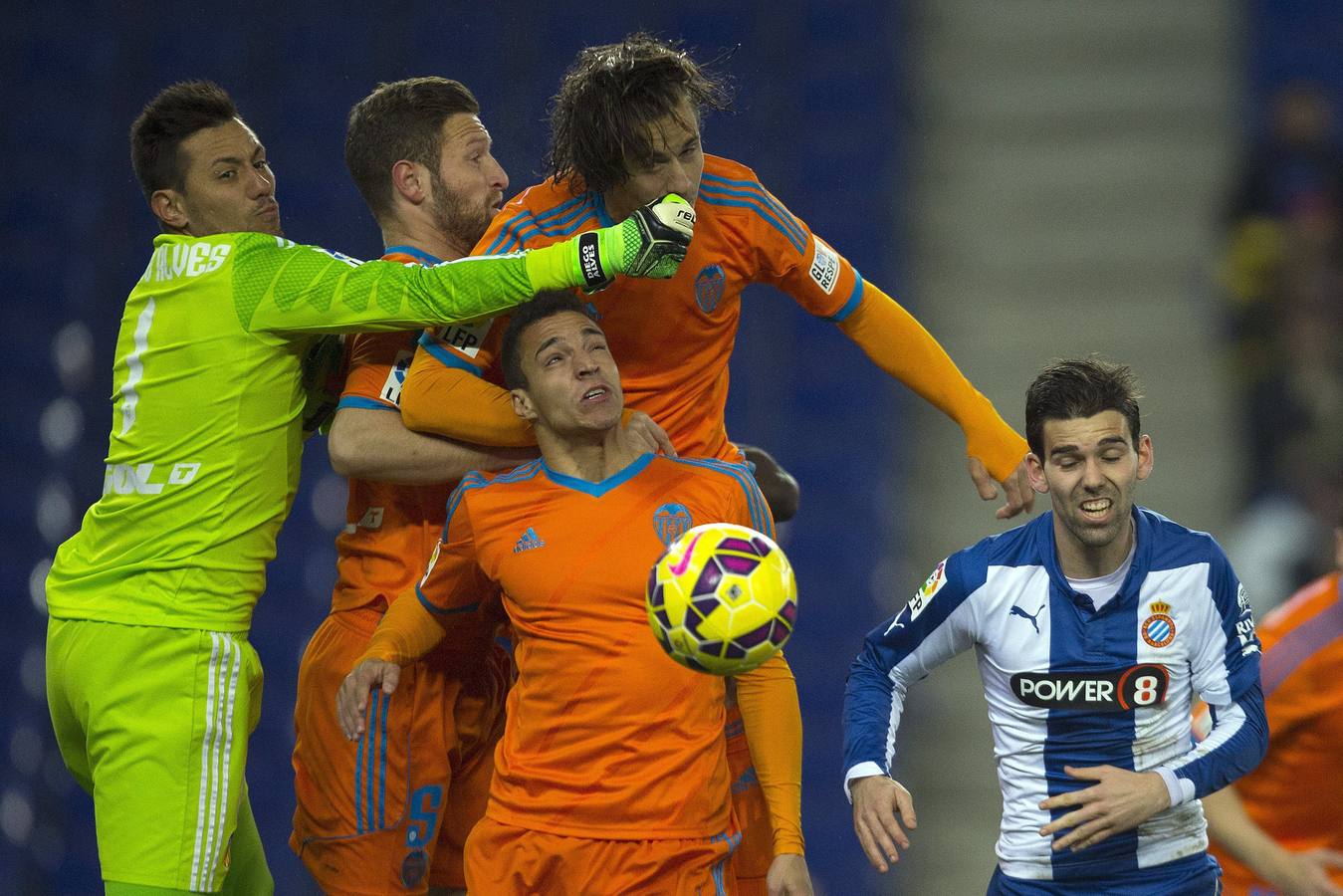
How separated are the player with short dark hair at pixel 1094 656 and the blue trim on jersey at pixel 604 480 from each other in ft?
2.05

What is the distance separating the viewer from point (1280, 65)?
745 cm

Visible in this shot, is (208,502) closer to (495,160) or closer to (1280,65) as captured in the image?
(495,160)

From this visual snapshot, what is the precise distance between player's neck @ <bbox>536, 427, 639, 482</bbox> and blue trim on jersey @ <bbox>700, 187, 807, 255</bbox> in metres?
0.57

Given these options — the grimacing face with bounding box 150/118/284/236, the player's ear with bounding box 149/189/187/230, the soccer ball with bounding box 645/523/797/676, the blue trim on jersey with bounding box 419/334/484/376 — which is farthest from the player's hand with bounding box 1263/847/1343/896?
the player's ear with bounding box 149/189/187/230

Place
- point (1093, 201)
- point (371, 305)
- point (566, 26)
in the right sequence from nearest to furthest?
1. point (371, 305)
2. point (566, 26)
3. point (1093, 201)

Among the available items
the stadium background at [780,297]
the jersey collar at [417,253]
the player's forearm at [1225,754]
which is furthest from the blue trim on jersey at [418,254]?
the stadium background at [780,297]

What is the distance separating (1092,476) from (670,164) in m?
1.00

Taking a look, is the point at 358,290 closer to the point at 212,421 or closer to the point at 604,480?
the point at 212,421

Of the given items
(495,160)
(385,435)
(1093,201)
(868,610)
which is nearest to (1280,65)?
(1093,201)

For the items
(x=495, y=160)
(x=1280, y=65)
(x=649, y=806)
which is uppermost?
(x=1280, y=65)

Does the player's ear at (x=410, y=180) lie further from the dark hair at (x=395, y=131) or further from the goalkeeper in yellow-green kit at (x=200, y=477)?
the goalkeeper in yellow-green kit at (x=200, y=477)

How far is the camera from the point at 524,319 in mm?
3279

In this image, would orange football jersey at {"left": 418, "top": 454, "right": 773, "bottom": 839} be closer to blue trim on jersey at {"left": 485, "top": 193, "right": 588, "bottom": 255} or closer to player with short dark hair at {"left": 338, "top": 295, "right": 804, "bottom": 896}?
player with short dark hair at {"left": 338, "top": 295, "right": 804, "bottom": 896}

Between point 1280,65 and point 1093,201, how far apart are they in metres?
1.00
